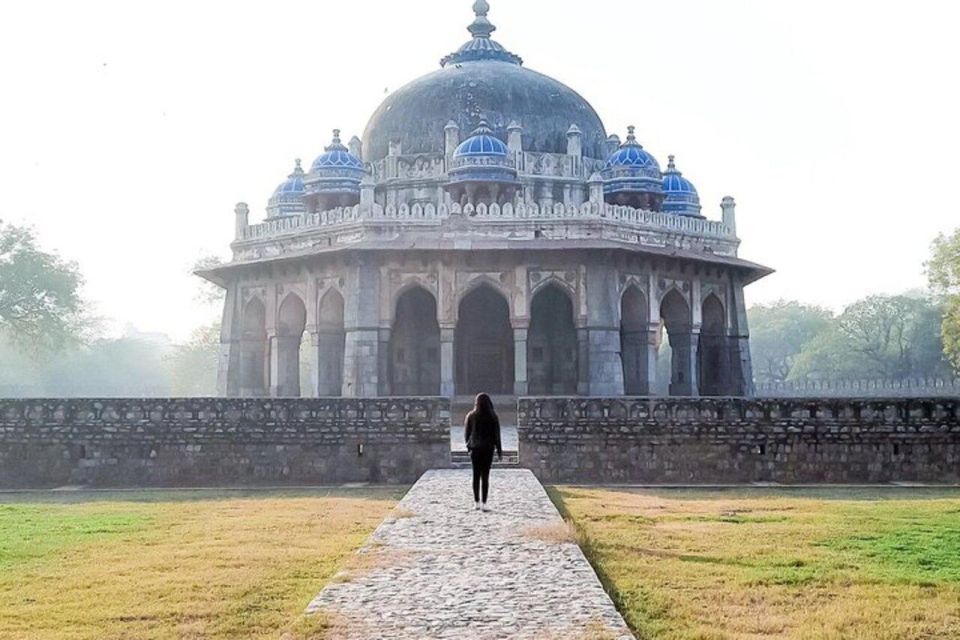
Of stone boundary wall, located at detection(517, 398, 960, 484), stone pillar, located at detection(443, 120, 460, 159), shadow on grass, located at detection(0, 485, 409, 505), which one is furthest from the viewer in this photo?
stone pillar, located at detection(443, 120, 460, 159)


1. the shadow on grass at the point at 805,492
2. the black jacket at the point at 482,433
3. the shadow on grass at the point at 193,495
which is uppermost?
the black jacket at the point at 482,433

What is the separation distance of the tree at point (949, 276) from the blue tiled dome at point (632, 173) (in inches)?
399

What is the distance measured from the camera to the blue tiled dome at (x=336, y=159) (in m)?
→ 23.2

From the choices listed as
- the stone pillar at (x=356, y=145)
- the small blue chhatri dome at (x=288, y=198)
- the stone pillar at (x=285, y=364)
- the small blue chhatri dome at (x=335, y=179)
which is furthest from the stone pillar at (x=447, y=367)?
the stone pillar at (x=356, y=145)

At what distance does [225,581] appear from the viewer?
644cm

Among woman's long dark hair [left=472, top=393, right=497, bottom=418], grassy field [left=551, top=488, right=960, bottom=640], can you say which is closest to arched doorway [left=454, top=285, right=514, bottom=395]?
grassy field [left=551, top=488, right=960, bottom=640]

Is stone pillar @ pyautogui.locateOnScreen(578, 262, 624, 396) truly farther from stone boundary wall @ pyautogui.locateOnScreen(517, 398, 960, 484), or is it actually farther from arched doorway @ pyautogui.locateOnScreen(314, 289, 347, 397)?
stone boundary wall @ pyautogui.locateOnScreen(517, 398, 960, 484)

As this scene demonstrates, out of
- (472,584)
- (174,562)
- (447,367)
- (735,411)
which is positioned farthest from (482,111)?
(472,584)

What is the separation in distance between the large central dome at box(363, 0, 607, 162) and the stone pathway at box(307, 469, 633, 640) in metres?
16.8

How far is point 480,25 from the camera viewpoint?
27.8m

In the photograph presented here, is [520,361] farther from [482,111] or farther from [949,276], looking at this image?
[949,276]

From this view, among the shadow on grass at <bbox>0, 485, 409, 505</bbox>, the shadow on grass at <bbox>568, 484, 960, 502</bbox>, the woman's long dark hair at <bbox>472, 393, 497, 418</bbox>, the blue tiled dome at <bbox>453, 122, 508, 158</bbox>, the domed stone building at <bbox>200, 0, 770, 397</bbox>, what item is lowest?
the shadow on grass at <bbox>568, 484, 960, 502</bbox>

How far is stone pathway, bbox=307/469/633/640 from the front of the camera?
4641mm

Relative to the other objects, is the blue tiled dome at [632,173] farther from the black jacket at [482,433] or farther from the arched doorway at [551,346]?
the black jacket at [482,433]
